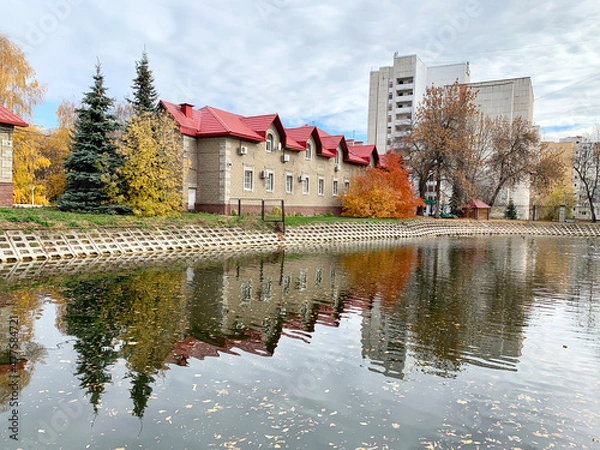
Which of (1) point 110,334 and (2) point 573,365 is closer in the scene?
(2) point 573,365

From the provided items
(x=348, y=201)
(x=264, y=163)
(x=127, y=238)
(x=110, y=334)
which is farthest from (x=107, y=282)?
(x=348, y=201)

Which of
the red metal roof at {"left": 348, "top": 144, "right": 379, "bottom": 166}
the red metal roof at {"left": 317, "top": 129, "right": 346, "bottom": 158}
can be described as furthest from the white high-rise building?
the red metal roof at {"left": 317, "top": 129, "right": 346, "bottom": 158}

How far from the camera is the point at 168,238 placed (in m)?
19.4

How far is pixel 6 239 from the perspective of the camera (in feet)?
47.9

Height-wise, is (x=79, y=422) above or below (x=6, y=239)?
below

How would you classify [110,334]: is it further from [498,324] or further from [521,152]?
[521,152]

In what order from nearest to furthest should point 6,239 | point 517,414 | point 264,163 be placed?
point 517,414 → point 6,239 → point 264,163

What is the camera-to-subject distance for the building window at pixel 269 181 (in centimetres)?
3245

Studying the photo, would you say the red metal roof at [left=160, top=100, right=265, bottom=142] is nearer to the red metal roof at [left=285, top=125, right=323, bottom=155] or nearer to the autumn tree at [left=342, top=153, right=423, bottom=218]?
the red metal roof at [left=285, top=125, right=323, bottom=155]

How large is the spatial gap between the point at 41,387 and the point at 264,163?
27.8 meters

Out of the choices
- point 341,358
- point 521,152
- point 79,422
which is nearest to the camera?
point 79,422

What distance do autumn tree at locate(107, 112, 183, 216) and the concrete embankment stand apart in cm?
235

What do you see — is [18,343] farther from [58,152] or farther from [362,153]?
[362,153]

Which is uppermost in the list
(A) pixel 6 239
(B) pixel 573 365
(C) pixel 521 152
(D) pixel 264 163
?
(C) pixel 521 152
